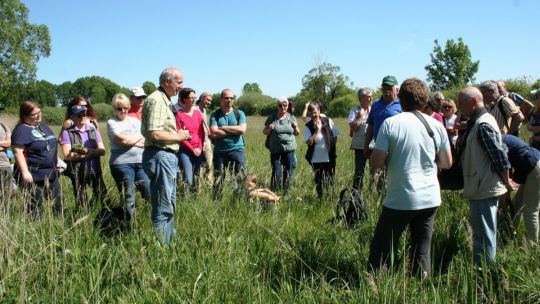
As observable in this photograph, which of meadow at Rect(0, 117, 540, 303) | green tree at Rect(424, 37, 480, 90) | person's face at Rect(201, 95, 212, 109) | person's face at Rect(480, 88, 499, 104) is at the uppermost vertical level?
green tree at Rect(424, 37, 480, 90)

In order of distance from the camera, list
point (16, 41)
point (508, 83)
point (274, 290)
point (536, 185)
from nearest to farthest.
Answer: point (274, 290) < point (536, 185) < point (508, 83) < point (16, 41)

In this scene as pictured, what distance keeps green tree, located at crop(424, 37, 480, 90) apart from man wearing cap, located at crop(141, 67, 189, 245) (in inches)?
1915

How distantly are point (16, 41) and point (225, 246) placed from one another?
46.7m

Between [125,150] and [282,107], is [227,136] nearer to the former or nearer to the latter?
[282,107]

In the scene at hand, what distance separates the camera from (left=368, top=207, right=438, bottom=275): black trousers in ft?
10.7

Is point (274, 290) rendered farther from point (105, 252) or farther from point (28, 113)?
point (28, 113)

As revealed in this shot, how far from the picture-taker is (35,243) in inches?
135

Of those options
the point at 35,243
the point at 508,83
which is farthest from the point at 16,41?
the point at 35,243

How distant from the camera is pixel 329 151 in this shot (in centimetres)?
713

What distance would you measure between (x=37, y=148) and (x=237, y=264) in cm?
328

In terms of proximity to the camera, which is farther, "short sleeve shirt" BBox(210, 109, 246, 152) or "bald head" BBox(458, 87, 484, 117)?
"short sleeve shirt" BBox(210, 109, 246, 152)

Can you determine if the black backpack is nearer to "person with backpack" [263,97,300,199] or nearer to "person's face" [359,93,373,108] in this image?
"person's face" [359,93,373,108]

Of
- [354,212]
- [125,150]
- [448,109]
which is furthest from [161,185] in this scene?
[448,109]

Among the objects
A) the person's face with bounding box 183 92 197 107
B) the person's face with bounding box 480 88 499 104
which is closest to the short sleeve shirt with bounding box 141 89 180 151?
the person's face with bounding box 183 92 197 107
